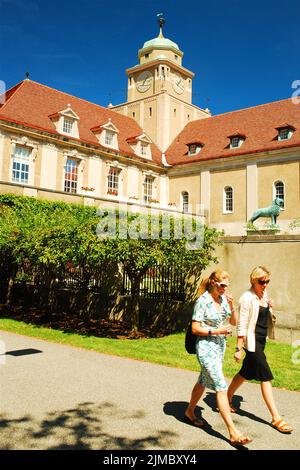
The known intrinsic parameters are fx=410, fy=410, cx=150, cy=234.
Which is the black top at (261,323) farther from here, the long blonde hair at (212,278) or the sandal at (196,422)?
the sandal at (196,422)

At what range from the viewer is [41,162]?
94.6 ft

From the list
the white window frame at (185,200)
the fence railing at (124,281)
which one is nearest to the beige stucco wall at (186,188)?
the white window frame at (185,200)

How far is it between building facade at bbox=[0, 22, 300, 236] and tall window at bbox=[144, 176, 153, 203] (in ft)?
0.30

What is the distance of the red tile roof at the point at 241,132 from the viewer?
109 ft

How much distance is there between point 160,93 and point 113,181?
13.9m

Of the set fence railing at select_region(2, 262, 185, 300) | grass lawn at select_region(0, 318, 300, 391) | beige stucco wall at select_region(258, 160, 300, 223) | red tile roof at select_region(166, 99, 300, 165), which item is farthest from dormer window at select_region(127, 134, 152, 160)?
grass lawn at select_region(0, 318, 300, 391)

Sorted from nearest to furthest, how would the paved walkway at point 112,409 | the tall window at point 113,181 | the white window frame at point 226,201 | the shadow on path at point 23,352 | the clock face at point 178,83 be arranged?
the paved walkway at point 112,409
the shadow on path at point 23,352
the tall window at point 113,181
the white window frame at point 226,201
the clock face at point 178,83

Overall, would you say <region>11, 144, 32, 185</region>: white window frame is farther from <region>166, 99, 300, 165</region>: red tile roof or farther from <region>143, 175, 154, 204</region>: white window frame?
<region>166, 99, 300, 165</region>: red tile roof

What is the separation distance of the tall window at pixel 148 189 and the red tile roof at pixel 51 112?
1.94 meters

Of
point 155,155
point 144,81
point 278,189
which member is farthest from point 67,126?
point 144,81

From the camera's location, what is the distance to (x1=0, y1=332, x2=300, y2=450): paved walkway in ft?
15.4

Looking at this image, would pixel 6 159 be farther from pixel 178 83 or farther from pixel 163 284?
pixel 178 83

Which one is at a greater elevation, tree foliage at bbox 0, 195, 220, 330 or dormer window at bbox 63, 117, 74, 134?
dormer window at bbox 63, 117, 74, 134

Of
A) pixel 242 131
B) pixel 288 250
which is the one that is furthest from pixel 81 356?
pixel 242 131
